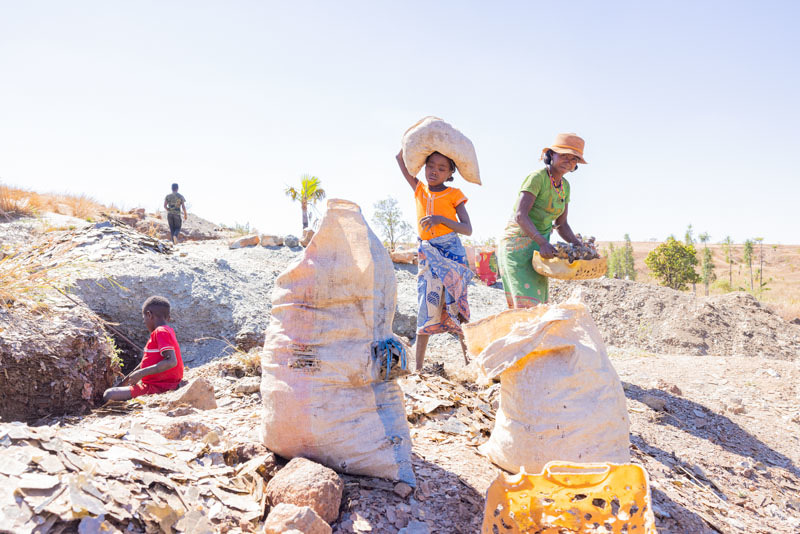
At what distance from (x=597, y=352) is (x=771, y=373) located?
351 cm

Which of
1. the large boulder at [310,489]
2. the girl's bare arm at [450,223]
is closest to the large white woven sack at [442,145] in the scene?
the girl's bare arm at [450,223]

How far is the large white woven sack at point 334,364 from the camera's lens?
168 centimetres

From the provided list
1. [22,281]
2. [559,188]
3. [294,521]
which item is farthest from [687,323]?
[22,281]

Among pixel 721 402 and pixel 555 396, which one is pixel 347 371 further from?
pixel 721 402

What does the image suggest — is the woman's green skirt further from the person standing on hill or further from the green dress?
the person standing on hill

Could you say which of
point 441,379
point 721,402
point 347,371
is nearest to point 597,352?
point 347,371

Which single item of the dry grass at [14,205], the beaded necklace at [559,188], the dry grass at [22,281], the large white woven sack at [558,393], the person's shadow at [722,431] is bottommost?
the person's shadow at [722,431]

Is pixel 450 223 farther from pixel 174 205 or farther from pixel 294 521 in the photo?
pixel 174 205

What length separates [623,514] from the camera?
145 cm

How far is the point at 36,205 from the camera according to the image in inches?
414

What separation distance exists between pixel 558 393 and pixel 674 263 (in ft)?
44.9

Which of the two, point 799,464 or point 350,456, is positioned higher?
point 350,456

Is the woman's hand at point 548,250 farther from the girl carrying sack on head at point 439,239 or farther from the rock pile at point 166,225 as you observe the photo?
the rock pile at point 166,225

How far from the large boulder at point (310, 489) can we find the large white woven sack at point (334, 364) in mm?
166
